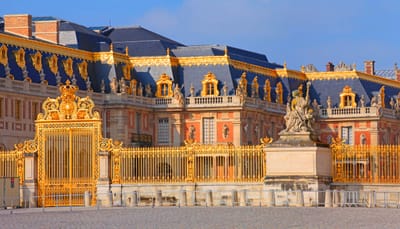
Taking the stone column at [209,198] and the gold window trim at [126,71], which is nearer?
the stone column at [209,198]

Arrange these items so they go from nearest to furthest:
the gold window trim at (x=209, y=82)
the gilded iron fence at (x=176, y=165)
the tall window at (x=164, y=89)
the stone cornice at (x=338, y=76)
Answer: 1. the gilded iron fence at (x=176, y=165)
2. the gold window trim at (x=209, y=82)
3. the tall window at (x=164, y=89)
4. the stone cornice at (x=338, y=76)

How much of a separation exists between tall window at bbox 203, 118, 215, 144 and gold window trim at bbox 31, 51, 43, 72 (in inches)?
500

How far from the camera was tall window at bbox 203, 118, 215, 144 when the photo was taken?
89938mm

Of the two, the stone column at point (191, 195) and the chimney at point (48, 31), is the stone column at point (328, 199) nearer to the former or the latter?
the stone column at point (191, 195)

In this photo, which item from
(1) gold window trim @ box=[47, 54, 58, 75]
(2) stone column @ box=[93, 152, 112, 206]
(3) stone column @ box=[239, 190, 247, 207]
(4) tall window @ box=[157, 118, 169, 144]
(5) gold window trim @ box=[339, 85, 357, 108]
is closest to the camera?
(3) stone column @ box=[239, 190, 247, 207]

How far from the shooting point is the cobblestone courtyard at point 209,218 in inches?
1518

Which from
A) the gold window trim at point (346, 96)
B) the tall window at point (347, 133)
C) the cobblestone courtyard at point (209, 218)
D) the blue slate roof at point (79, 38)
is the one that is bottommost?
the cobblestone courtyard at point (209, 218)

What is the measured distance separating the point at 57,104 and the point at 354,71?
4662 cm

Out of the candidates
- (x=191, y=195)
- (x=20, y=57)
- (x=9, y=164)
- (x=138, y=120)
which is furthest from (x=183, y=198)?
(x=138, y=120)

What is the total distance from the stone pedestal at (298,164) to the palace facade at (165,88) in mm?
25447

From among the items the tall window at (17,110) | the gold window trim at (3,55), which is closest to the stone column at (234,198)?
the gold window trim at (3,55)

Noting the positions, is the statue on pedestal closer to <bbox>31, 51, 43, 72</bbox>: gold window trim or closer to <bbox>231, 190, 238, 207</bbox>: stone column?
<bbox>231, 190, 238, 207</bbox>: stone column

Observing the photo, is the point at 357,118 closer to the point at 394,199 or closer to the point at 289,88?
the point at 289,88

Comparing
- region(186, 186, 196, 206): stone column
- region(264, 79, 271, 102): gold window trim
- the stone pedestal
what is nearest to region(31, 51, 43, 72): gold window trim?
region(264, 79, 271, 102): gold window trim
